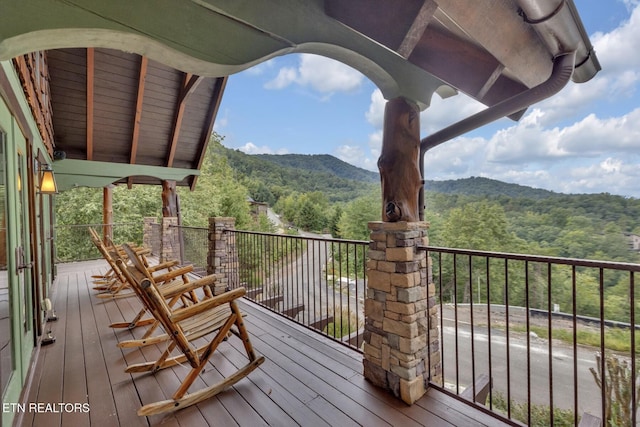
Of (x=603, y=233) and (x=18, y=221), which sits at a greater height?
(x=18, y=221)

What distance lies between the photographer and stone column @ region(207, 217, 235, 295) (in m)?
4.65

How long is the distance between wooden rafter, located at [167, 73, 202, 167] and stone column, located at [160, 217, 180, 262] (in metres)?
1.40

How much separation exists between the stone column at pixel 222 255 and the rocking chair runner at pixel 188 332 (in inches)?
87.8

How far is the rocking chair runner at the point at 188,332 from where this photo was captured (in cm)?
185

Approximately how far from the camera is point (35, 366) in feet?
7.96

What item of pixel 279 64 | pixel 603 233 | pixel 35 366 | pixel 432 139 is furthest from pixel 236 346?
pixel 279 64

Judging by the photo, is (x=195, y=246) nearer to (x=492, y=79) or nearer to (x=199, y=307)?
(x=199, y=307)

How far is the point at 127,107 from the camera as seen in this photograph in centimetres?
562

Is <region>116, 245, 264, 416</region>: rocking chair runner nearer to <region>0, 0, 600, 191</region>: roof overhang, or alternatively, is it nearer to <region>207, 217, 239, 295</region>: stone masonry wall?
<region>0, 0, 600, 191</region>: roof overhang

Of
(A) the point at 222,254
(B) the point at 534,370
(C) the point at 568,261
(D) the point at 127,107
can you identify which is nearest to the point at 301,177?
(B) the point at 534,370

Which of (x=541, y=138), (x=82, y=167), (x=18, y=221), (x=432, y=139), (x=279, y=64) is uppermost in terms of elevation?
(x=279, y=64)

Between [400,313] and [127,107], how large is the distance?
637 centimetres

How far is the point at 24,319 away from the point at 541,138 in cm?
6931

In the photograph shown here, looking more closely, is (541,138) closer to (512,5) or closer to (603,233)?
(603,233)
